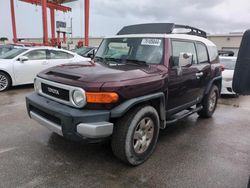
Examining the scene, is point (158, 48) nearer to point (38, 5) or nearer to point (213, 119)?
point (213, 119)

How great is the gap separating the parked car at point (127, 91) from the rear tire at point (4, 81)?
4439mm

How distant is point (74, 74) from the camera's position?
9.45 feet

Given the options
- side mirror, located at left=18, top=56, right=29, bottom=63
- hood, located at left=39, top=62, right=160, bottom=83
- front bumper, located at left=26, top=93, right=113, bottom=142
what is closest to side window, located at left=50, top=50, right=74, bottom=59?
side mirror, located at left=18, top=56, right=29, bottom=63

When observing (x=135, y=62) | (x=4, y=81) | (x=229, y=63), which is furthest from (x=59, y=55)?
(x=229, y=63)

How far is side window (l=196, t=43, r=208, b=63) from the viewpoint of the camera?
450 centimetres

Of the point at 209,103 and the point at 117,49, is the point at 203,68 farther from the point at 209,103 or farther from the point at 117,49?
the point at 117,49

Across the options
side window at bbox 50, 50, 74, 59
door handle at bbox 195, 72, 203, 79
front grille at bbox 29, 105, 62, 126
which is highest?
door handle at bbox 195, 72, 203, 79

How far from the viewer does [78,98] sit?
8.73ft

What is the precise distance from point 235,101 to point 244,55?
246 inches

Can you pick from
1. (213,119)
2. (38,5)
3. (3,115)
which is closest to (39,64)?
(3,115)

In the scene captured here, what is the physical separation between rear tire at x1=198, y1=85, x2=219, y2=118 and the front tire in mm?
2148

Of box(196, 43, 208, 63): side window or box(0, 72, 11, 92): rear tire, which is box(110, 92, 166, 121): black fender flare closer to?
box(196, 43, 208, 63): side window

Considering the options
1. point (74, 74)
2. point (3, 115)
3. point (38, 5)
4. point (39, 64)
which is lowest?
point (3, 115)

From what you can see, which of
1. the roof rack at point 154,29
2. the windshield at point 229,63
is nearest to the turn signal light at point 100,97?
the roof rack at point 154,29
